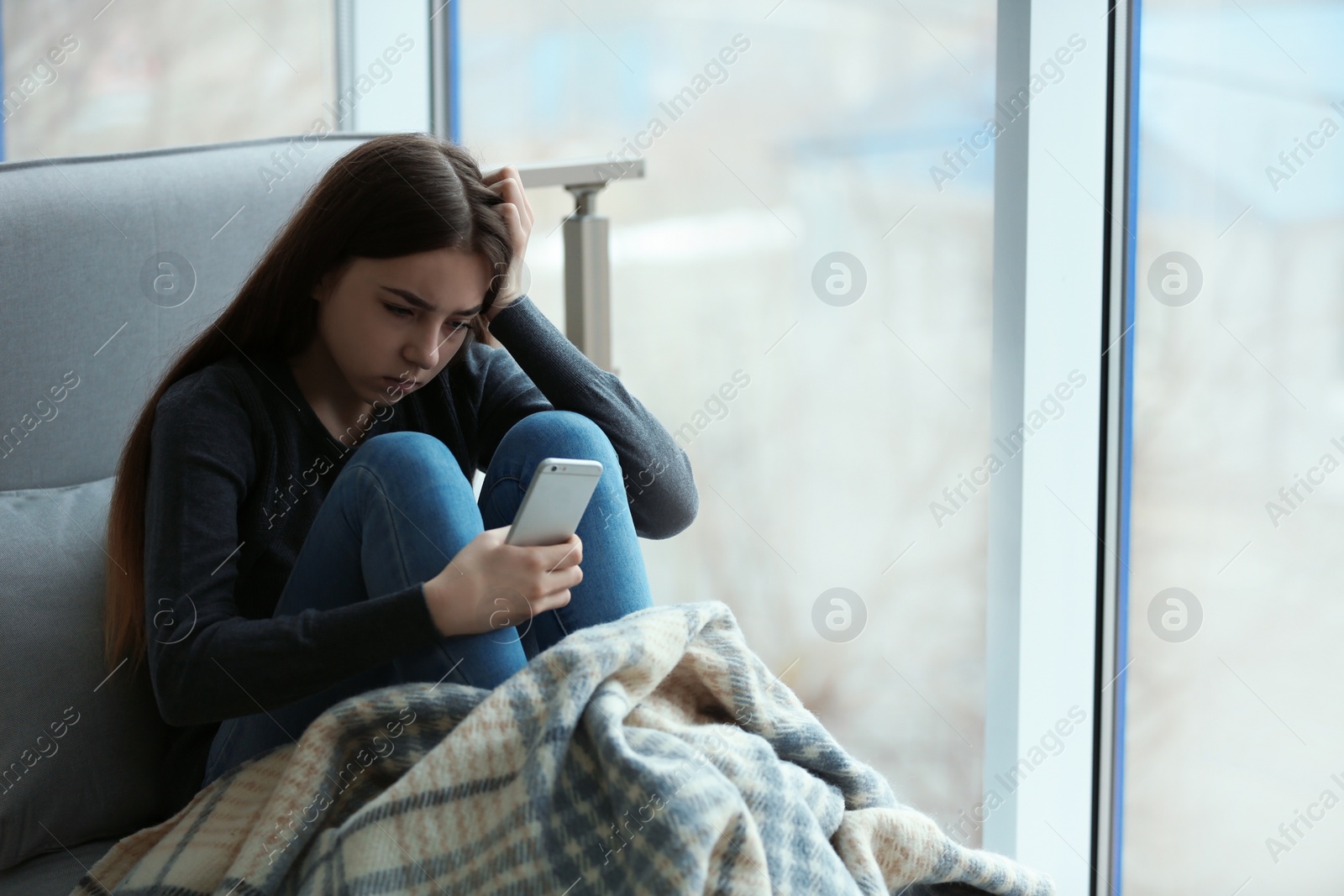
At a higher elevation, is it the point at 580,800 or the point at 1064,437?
the point at 1064,437

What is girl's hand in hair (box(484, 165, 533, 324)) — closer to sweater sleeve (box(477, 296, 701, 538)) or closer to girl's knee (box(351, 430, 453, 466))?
sweater sleeve (box(477, 296, 701, 538))

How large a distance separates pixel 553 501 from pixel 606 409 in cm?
33

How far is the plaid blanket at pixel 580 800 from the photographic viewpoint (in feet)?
2.46

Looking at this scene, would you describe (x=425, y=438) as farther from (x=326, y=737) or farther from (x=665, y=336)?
(x=665, y=336)

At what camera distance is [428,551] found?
94 centimetres

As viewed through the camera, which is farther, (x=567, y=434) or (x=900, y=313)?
(x=900, y=313)
